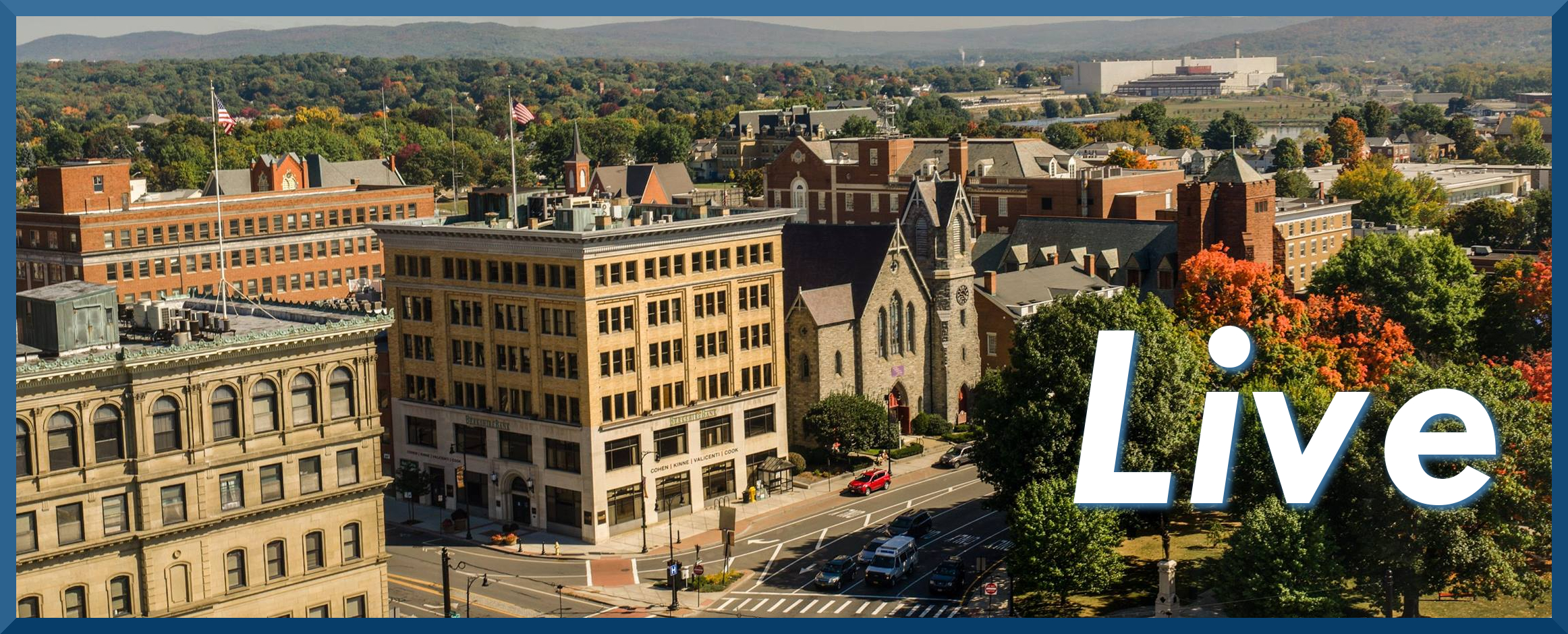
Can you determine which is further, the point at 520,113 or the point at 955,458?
the point at 520,113

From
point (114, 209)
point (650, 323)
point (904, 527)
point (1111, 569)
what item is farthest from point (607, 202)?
point (114, 209)

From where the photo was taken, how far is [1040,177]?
183000 millimetres

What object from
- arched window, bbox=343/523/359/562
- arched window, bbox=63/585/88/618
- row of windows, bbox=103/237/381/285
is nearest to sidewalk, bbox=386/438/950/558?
arched window, bbox=343/523/359/562

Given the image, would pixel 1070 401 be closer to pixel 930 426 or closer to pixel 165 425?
pixel 930 426

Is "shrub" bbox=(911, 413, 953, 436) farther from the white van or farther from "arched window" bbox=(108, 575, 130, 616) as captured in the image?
"arched window" bbox=(108, 575, 130, 616)

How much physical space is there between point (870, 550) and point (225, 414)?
34175mm

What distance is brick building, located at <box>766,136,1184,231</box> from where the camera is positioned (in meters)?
179

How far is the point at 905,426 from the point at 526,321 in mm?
32977

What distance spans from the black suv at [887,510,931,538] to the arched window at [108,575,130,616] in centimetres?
4086

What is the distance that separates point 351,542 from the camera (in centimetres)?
8238

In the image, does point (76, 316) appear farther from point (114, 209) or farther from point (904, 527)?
point (114, 209)

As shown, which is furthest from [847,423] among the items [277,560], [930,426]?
[277,560]

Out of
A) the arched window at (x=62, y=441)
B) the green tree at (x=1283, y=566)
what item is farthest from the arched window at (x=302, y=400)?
the green tree at (x=1283, y=566)

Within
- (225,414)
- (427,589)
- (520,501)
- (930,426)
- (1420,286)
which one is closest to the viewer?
(225,414)
